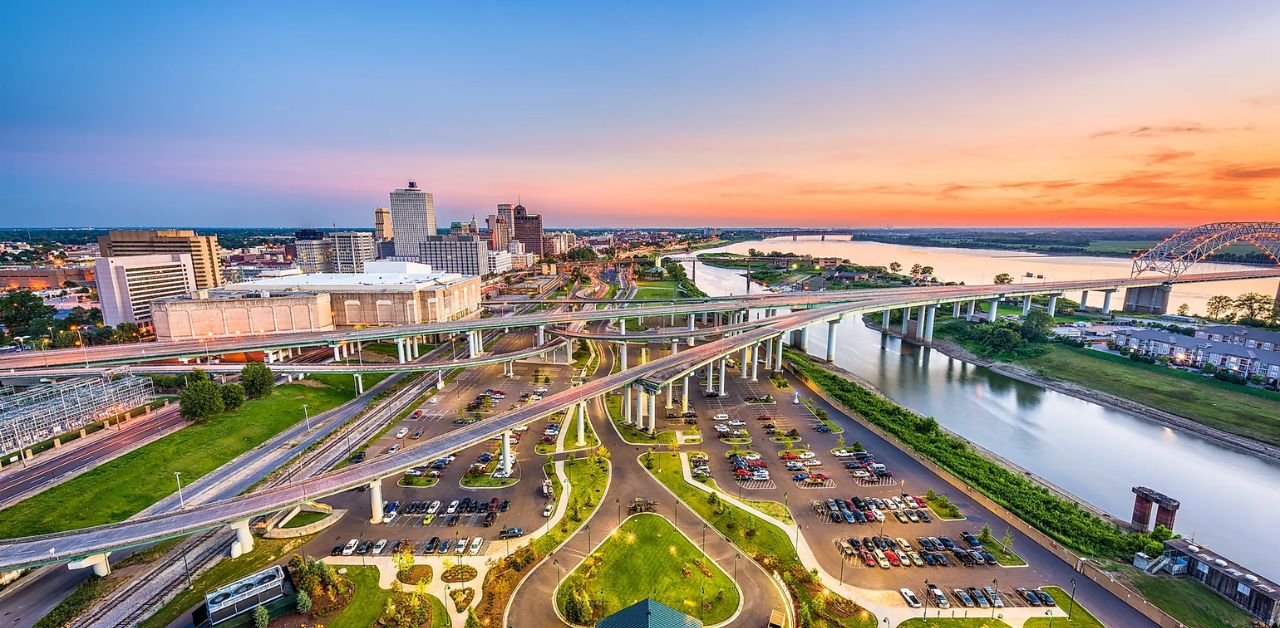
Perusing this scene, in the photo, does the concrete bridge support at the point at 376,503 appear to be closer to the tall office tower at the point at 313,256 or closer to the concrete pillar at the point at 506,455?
the concrete pillar at the point at 506,455

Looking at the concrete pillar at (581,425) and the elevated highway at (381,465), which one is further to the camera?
the concrete pillar at (581,425)

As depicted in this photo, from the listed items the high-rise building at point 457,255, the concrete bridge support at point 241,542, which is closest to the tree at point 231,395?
the concrete bridge support at point 241,542

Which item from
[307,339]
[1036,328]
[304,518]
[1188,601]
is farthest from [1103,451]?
[307,339]

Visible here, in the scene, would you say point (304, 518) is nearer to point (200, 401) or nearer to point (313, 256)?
point (200, 401)

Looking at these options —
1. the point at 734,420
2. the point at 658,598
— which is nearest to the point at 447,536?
the point at 658,598

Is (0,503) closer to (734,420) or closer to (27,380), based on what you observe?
(27,380)
